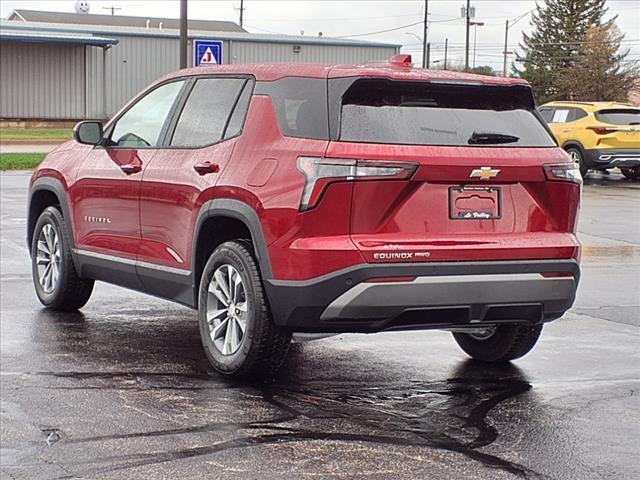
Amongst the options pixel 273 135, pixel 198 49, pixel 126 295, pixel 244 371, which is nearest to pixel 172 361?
pixel 244 371

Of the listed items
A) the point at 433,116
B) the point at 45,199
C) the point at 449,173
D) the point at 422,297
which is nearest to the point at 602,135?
the point at 45,199

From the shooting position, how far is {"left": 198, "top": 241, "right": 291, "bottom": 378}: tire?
21.0ft

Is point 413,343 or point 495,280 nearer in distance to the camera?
point 495,280

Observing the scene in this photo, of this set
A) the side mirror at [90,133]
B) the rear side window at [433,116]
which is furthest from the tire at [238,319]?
the side mirror at [90,133]

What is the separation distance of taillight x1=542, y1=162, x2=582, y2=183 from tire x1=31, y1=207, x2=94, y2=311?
372cm

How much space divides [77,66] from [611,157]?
36490 mm

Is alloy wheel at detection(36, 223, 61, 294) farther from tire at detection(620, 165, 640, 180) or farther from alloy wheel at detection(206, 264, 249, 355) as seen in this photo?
tire at detection(620, 165, 640, 180)

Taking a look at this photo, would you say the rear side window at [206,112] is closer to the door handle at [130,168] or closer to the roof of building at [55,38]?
the door handle at [130,168]

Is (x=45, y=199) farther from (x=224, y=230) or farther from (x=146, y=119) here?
(x=224, y=230)

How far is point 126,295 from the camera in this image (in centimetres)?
977

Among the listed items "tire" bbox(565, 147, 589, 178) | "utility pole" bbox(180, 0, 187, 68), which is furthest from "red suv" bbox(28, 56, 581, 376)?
"tire" bbox(565, 147, 589, 178)

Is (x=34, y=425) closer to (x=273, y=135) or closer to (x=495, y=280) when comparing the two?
(x=273, y=135)

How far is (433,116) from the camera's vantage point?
637cm

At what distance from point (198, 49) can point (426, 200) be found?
15.3 metres
